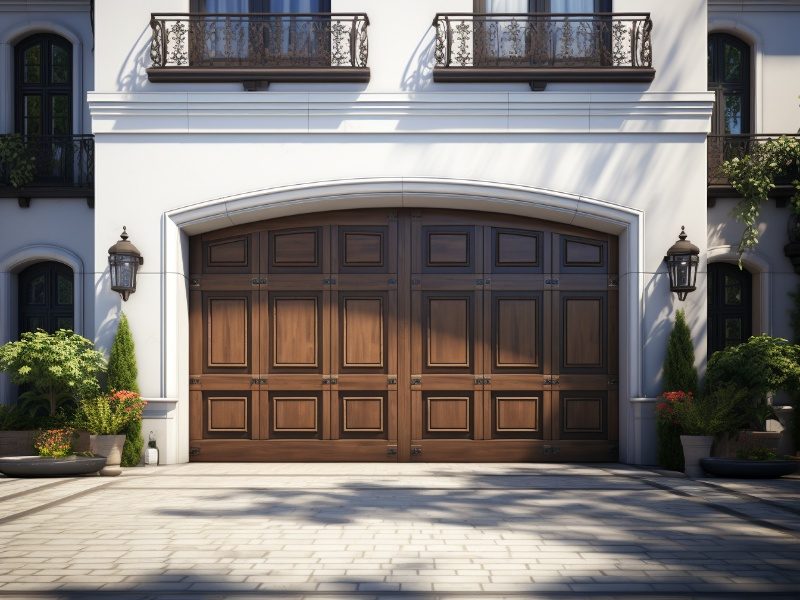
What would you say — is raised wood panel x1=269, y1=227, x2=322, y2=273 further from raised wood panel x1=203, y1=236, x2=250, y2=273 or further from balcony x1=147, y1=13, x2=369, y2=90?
balcony x1=147, y1=13, x2=369, y2=90

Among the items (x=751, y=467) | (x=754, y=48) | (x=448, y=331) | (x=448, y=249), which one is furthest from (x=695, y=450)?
(x=754, y=48)

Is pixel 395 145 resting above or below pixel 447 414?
above

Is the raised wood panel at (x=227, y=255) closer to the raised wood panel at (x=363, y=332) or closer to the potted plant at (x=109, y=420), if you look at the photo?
the raised wood panel at (x=363, y=332)

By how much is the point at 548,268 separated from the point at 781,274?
4057 millimetres

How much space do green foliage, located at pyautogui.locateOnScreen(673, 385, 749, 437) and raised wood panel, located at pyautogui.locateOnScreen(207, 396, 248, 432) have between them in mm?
6116

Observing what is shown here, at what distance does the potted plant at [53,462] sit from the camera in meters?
11.5

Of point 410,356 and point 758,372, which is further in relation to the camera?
point 410,356

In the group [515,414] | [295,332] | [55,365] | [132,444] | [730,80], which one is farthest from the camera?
[730,80]

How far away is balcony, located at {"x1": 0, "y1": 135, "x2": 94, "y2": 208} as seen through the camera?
14.8 metres

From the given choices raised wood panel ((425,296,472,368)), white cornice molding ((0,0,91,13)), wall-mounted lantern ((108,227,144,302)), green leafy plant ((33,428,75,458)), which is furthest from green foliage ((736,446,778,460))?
white cornice molding ((0,0,91,13))

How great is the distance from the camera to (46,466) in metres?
11.5

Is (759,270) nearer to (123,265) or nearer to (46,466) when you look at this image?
(123,265)

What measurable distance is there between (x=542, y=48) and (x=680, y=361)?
4.92 metres

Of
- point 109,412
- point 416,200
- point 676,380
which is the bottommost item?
point 109,412
